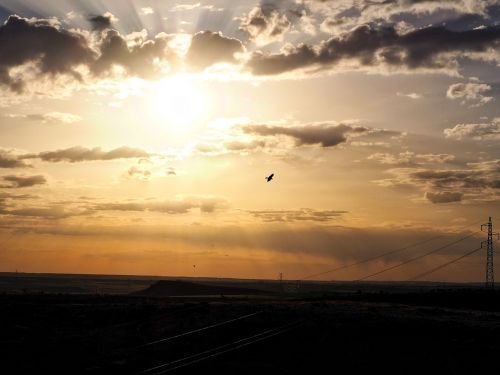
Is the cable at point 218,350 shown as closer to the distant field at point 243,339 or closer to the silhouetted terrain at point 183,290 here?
the distant field at point 243,339

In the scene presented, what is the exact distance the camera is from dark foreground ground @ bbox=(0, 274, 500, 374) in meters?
29.1

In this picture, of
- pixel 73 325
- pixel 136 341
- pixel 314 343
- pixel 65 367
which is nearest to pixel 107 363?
pixel 65 367

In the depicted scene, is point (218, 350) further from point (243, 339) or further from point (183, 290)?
point (183, 290)

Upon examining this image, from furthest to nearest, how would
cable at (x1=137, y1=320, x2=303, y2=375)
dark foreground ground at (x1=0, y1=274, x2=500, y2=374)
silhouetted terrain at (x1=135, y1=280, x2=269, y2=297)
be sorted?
silhouetted terrain at (x1=135, y1=280, x2=269, y2=297)
dark foreground ground at (x1=0, y1=274, x2=500, y2=374)
cable at (x1=137, y1=320, x2=303, y2=375)

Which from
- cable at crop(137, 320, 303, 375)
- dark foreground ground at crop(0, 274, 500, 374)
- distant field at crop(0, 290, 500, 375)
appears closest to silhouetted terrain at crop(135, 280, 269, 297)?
dark foreground ground at crop(0, 274, 500, 374)

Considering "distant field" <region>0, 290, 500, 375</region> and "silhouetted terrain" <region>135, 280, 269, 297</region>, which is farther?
"silhouetted terrain" <region>135, 280, 269, 297</region>

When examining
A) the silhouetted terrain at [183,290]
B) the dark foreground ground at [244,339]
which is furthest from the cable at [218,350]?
the silhouetted terrain at [183,290]

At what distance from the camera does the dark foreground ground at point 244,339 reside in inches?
1147

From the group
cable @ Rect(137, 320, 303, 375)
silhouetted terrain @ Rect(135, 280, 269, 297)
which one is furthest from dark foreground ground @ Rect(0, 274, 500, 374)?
silhouetted terrain @ Rect(135, 280, 269, 297)

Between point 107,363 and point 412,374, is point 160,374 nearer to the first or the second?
point 107,363

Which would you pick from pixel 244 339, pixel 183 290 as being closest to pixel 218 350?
pixel 244 339

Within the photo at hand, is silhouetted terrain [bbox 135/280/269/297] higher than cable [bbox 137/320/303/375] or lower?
lower

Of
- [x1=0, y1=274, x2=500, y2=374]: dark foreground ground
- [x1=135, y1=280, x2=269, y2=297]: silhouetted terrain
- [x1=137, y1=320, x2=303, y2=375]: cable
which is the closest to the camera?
[x1=137, y1=320, x2=303, y2=375]: cable

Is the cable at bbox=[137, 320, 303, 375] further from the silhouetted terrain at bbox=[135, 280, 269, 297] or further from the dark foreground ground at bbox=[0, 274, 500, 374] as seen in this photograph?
the silhouetted terrain at bbox=[135, 280, 269, 297]
